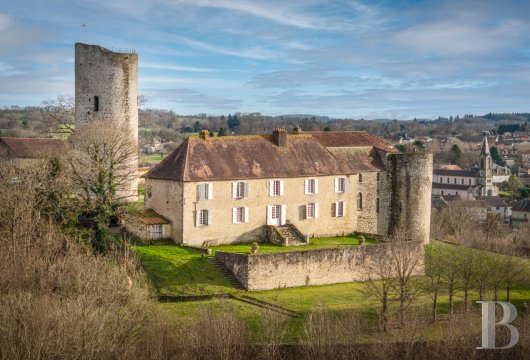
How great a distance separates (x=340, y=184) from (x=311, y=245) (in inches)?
203

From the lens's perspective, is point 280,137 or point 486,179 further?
point 486,179

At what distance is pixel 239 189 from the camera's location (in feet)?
123

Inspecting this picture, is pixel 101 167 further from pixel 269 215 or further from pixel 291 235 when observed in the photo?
pixel 291 235

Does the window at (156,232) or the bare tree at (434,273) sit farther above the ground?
the window at (156,232)

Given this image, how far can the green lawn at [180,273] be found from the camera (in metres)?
31.2

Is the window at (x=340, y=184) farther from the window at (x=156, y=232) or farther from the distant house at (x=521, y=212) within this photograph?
the distant house at (x=521, y=212)

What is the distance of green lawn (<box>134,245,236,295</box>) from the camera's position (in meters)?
31.2

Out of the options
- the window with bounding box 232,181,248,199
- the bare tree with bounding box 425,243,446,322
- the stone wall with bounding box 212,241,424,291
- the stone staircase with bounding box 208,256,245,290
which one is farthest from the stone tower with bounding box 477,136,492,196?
the stone staircase with bounding box 208,256,245,290

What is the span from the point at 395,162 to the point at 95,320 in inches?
990

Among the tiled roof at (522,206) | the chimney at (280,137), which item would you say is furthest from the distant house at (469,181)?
the chimney at (280,137)

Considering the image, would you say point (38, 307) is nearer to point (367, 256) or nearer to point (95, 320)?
point (95, 320)

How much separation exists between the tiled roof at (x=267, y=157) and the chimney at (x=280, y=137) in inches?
9.8

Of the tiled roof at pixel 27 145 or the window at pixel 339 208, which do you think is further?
the tiled roof at pixel 27 145

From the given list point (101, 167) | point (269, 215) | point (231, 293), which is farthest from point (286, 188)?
point (101, 167)
